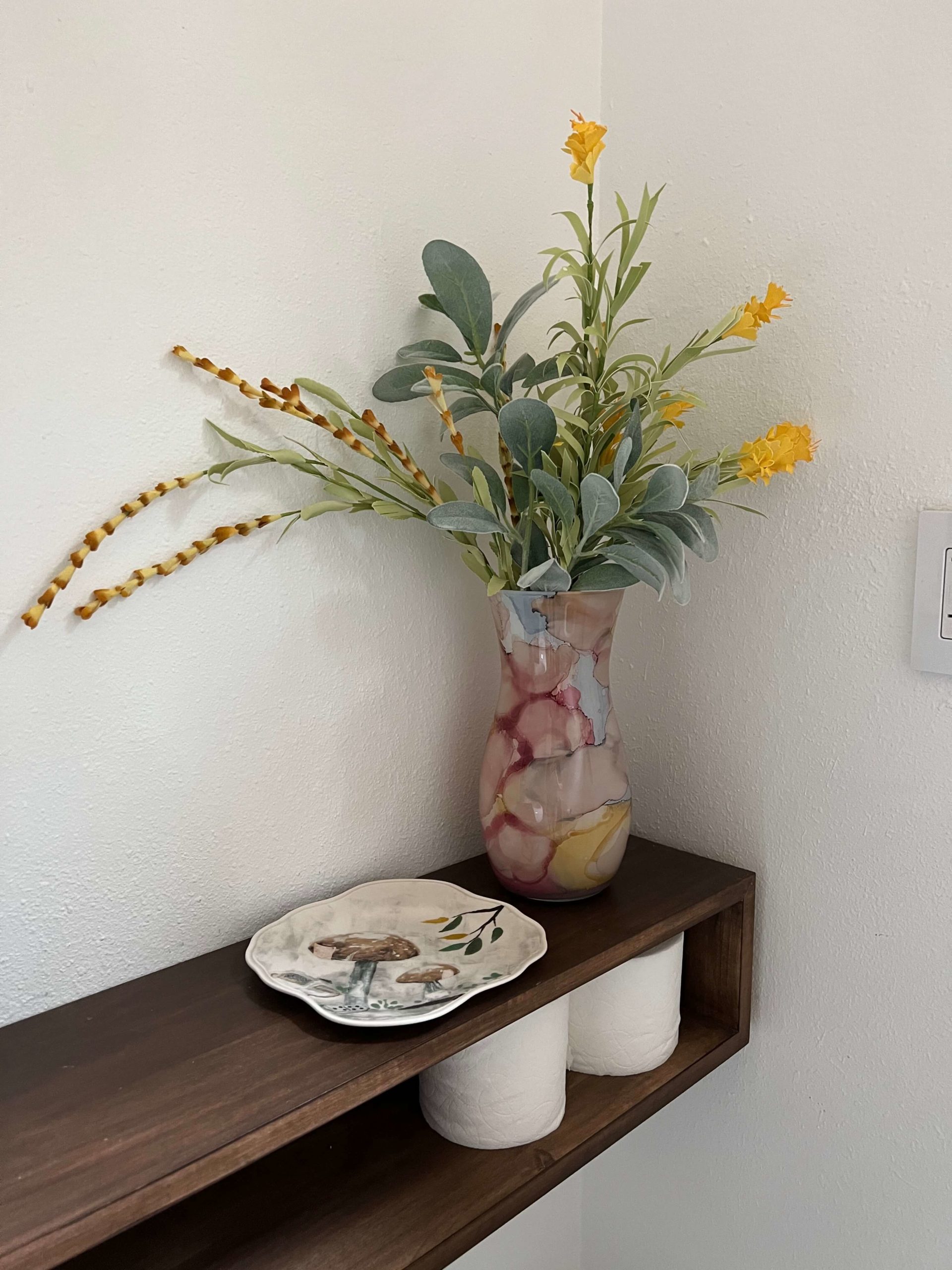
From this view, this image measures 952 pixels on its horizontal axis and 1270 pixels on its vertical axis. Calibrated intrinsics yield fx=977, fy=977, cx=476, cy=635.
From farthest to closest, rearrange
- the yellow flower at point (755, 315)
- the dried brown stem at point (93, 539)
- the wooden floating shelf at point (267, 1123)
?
the yellow flower at point (755, 315)
the dried brown stem at point (93, 539)
the wooden floating shelf at point (267, 1123)

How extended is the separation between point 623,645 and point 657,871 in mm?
238

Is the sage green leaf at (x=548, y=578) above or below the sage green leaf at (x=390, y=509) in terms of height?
below

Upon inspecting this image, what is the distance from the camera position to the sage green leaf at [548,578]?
70cm

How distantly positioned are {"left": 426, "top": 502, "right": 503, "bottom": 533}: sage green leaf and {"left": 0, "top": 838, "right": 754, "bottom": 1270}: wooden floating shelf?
0.32 metres

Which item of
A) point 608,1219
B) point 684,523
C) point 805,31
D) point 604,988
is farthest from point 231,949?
point 805,31

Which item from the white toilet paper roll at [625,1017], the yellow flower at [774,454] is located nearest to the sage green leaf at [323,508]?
the yellow flower at [774,454]

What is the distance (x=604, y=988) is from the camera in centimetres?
83

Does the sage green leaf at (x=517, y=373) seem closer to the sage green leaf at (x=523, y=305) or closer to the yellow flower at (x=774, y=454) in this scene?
the sage green leaf at (x=523, y=305)

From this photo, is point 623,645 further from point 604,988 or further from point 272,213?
point 272,213

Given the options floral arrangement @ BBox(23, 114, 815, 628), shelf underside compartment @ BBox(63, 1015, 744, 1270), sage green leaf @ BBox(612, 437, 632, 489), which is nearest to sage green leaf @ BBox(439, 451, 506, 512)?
floral arrangement @ BBox(23, 114, 815, 628)

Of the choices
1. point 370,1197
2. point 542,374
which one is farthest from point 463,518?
point 370,1197

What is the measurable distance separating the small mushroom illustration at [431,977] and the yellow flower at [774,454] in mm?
431

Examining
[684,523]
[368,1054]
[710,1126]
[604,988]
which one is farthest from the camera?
[710,1126]

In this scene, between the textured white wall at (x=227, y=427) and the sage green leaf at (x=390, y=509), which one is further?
the sage green leaf at (x=390, y=509)
